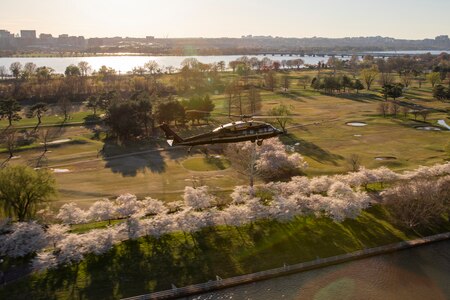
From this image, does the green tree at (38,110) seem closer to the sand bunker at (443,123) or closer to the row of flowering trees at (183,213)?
the row of flowering trees at (183,213)

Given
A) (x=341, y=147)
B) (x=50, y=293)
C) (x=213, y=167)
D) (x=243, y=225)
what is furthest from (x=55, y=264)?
(x=341, y=147)

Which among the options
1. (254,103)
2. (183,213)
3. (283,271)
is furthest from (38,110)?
(283,271)

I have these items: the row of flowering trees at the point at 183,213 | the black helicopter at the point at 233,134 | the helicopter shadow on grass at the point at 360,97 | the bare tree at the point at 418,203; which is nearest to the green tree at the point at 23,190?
the row of flowering trees at the point at 183,213

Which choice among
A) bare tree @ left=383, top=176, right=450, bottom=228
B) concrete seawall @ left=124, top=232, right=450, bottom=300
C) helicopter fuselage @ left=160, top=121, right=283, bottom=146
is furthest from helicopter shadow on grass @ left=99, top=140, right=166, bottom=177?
bare tree @ left=383, top=176, right=450, bottom=228

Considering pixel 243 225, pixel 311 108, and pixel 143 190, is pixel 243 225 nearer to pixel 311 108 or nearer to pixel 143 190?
pixel 143 190

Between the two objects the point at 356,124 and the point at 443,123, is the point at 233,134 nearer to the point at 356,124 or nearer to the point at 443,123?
the point at 356,124

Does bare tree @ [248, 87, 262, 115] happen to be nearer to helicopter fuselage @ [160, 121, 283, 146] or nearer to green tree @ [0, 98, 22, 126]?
green tree @ [0, 98, 22, 126]
